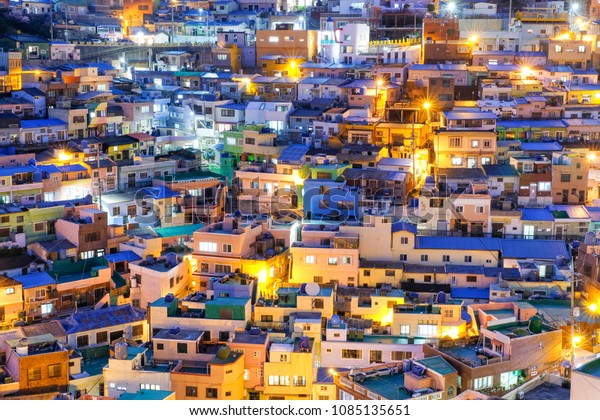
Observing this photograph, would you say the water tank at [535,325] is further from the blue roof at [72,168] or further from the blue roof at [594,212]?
the blue roof at [72,168]

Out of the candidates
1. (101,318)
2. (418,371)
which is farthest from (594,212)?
(101,318)

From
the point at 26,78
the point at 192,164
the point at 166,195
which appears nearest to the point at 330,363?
the point at 166,195

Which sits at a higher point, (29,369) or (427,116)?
(427,116)

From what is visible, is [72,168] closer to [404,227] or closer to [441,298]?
[404,227]

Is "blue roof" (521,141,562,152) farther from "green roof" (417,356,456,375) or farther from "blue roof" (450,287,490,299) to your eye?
"green roof" (417,356,456,375)
